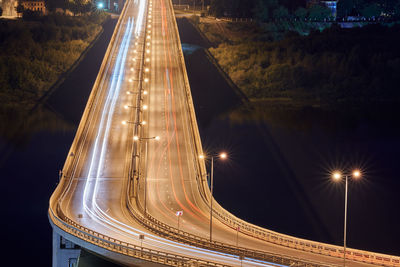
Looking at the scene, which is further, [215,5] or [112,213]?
[215,5]

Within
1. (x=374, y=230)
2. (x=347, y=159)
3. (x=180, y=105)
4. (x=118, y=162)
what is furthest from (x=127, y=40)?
(x=374, y=230)

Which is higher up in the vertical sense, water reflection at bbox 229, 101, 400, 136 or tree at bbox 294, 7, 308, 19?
tree at bbox 294, 7, 308, 19

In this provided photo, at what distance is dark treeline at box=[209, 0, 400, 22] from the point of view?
159125 millimetres

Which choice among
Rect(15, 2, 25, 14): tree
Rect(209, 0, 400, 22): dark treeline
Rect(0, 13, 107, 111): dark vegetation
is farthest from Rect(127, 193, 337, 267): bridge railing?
Rect(209, 0, 400, 22): dark treeline

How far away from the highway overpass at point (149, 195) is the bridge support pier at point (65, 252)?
2.7 inches

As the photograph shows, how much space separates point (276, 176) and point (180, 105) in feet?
63.3

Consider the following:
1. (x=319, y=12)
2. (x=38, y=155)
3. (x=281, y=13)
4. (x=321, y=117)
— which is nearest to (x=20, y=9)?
(x=281, y=13)

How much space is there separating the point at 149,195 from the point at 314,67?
74594 millimetres

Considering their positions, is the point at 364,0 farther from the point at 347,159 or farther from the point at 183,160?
the point at 183,160

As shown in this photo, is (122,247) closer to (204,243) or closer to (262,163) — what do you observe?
(204,243)

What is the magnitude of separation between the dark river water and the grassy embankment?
217 inches

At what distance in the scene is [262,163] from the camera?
85562 mm

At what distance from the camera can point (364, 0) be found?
559ft

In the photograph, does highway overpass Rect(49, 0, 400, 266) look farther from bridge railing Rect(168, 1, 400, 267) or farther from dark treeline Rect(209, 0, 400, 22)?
dark treeline Rect(209, 0, 400, 22)
